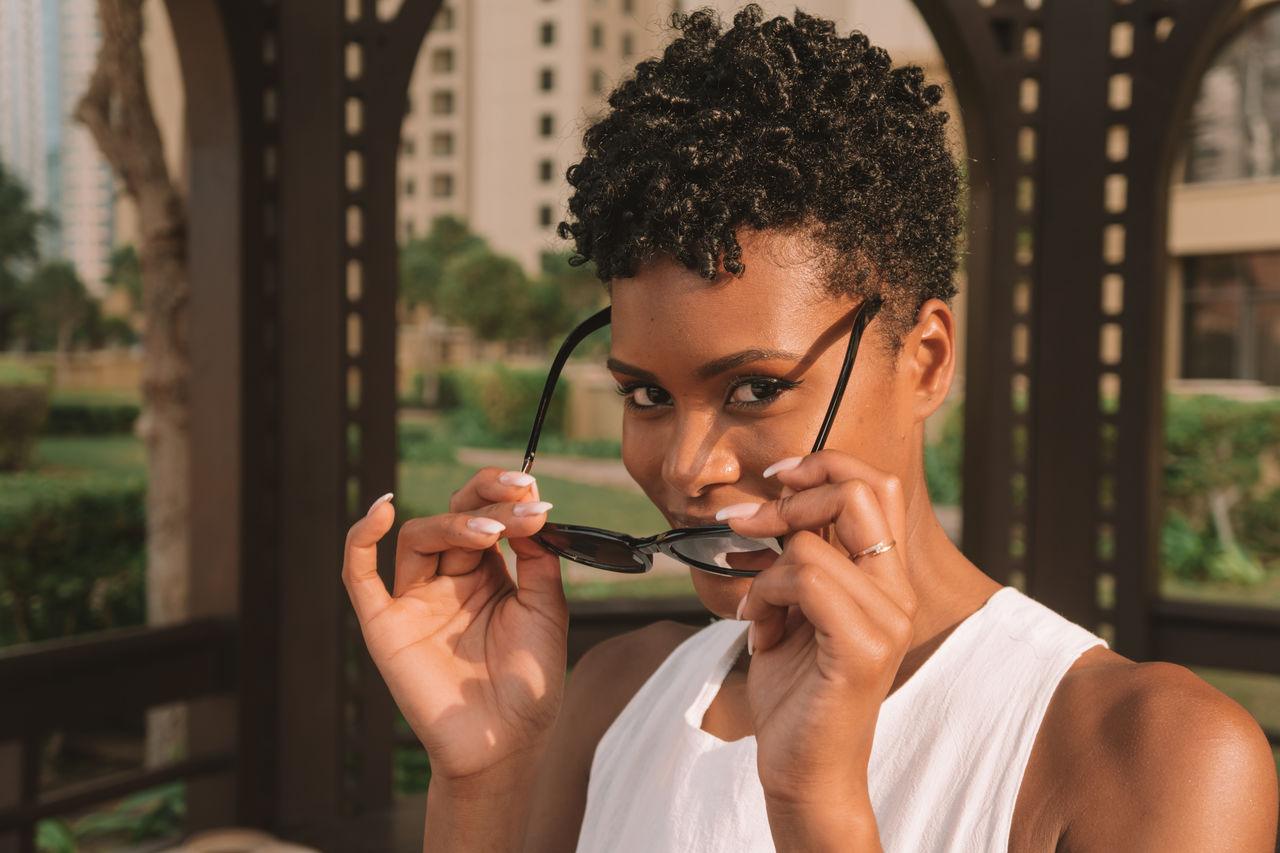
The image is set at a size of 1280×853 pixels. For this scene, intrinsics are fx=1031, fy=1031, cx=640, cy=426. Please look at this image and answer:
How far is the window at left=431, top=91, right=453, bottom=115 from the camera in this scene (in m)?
32.7

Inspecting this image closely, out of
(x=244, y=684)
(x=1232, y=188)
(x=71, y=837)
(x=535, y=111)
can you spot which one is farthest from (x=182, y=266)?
(x=535, y=111)

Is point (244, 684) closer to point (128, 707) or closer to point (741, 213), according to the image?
point (128, 707)

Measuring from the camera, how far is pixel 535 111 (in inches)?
1337

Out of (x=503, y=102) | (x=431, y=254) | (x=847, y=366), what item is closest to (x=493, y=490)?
(x=847, y=366)

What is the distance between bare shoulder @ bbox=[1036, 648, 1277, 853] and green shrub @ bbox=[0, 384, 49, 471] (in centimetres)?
945

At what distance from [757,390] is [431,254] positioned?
870 inches

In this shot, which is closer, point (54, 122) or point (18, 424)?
point (18, 424)

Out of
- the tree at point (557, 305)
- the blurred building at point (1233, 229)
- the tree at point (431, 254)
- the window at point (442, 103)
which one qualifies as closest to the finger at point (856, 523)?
the blurred building at point (1233, 229)

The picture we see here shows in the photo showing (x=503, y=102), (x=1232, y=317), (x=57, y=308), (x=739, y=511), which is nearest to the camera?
(x=739, y=511)

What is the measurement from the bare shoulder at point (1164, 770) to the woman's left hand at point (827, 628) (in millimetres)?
262

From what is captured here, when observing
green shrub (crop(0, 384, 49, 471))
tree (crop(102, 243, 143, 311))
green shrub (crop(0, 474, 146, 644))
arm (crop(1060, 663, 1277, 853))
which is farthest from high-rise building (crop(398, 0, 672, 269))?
arm (crop(1060, 663, 1277, 853))

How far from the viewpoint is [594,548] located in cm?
134

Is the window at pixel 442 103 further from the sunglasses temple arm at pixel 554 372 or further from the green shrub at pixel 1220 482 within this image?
the sunglasses temple arm at pixel 554 372

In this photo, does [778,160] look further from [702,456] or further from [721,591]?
[721,591]
